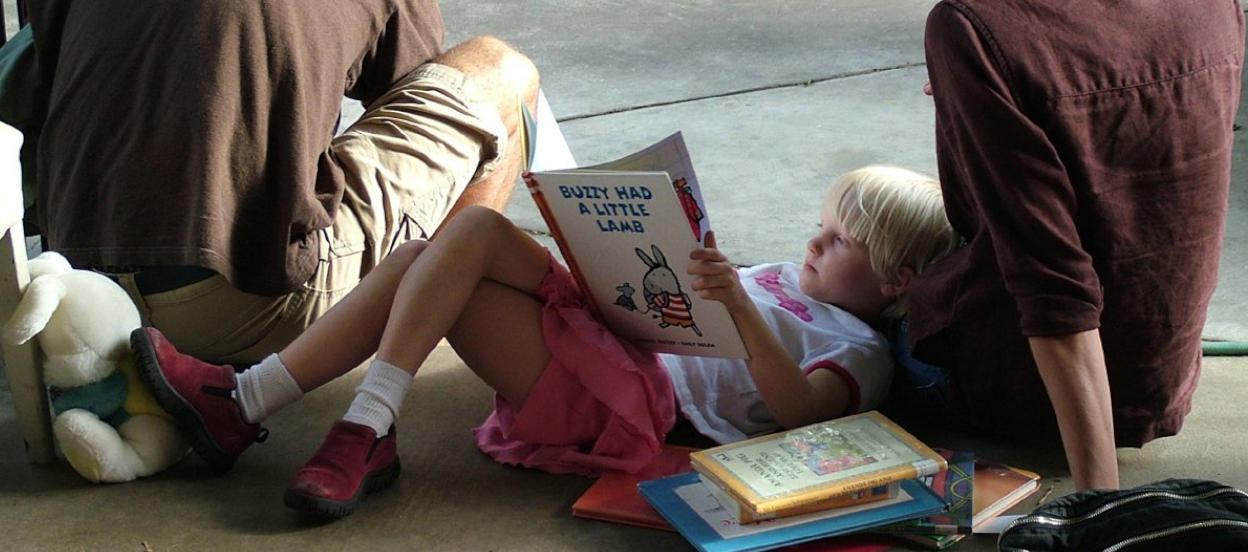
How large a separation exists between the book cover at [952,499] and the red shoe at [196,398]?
3.36 feet

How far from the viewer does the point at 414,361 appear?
234cm

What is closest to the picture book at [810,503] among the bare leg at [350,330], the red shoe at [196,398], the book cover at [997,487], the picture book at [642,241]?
the book cover at [997,487]

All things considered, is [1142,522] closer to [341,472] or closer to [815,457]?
[815,457]

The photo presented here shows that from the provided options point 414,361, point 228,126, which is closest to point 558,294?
point 414,361

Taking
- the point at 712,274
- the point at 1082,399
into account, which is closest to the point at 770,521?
the point at 712,274

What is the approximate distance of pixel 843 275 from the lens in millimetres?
2508

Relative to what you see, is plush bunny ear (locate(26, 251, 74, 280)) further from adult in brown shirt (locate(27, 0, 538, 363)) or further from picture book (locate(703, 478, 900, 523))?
picture book (locate(703, 478, 900, 523))

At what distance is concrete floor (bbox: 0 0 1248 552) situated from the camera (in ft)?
7.29

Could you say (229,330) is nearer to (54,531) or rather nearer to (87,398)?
(87,398)

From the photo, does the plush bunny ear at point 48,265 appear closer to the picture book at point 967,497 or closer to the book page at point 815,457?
the book page at point 815,457

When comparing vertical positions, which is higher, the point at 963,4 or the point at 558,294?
the point at 963,4

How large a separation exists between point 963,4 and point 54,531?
152 cm

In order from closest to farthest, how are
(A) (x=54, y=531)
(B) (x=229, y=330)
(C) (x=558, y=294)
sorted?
(A) (x=54, y=531) < (C) (x=558, y=294) < (B) (x=229, y=330)

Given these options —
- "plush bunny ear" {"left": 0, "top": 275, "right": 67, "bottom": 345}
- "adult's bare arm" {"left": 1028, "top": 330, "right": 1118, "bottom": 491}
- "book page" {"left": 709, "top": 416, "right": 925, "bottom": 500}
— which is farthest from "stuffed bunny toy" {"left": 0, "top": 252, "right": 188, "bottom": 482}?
"adult's bare arm" {"left": 1028, "top": 330, "right": 1118, "bottom": 491}
